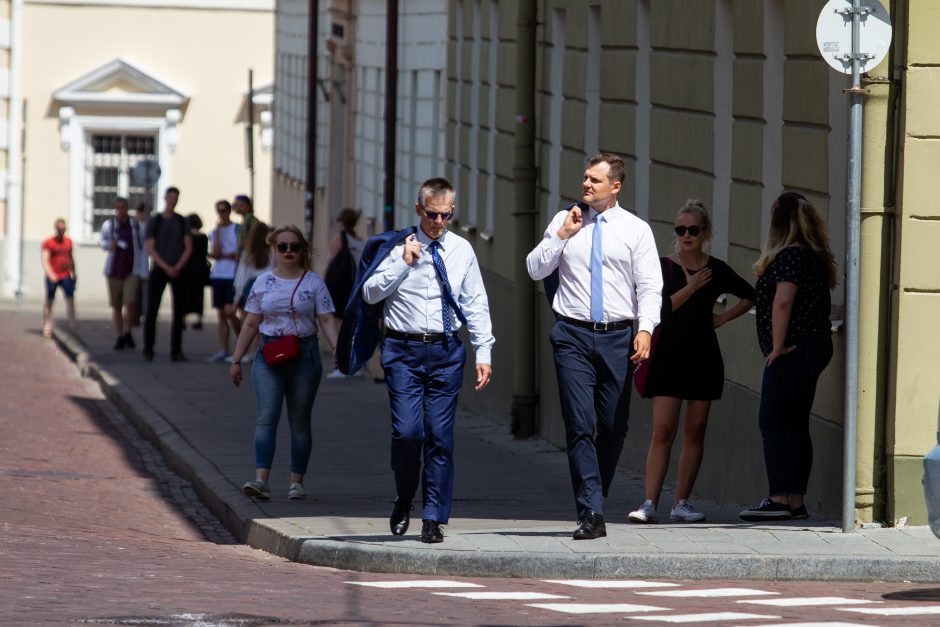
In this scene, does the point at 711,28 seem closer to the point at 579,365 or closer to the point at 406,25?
the point at 579,365

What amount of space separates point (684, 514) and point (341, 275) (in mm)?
10666

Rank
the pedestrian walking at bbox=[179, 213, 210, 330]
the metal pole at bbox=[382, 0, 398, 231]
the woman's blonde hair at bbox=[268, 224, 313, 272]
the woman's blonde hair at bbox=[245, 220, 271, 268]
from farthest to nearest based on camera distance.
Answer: the pedestrian walking at bbox=[179, 213, 210, 330], the metal pole at bbox=[382, 0, 398, 231], the woman's blonde hair at bbox=[245, 220, 271, 268], the woman's blonde hair at bbox=[268, 224, 313, 272]

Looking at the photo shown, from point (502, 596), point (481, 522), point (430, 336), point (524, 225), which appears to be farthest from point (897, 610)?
point (524, 225)

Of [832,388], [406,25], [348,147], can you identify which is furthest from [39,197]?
[832,388]

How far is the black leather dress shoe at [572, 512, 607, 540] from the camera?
1049 cm

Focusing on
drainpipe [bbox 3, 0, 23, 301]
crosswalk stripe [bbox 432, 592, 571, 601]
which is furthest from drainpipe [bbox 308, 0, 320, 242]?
crosswalk stripe [bbox 432, 592, 571, 601]

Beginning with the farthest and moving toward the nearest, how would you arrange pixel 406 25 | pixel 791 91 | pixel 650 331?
pixel 406 25, pixel 791 91, pixel 650 331

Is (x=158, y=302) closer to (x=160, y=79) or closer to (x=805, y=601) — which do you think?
(x=805, y=601)

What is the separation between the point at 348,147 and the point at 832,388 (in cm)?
1893

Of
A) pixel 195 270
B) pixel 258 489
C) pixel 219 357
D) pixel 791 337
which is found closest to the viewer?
pixel 791 337

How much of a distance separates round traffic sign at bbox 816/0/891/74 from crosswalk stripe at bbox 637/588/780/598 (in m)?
2.52

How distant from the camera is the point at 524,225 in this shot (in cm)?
1783

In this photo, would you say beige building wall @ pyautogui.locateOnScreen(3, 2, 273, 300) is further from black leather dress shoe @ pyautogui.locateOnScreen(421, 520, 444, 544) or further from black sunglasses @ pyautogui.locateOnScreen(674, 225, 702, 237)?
black leather dress shoe @ pyautogui.locateOnScreen(421, 520, 444, 544)

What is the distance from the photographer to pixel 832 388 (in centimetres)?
1125
